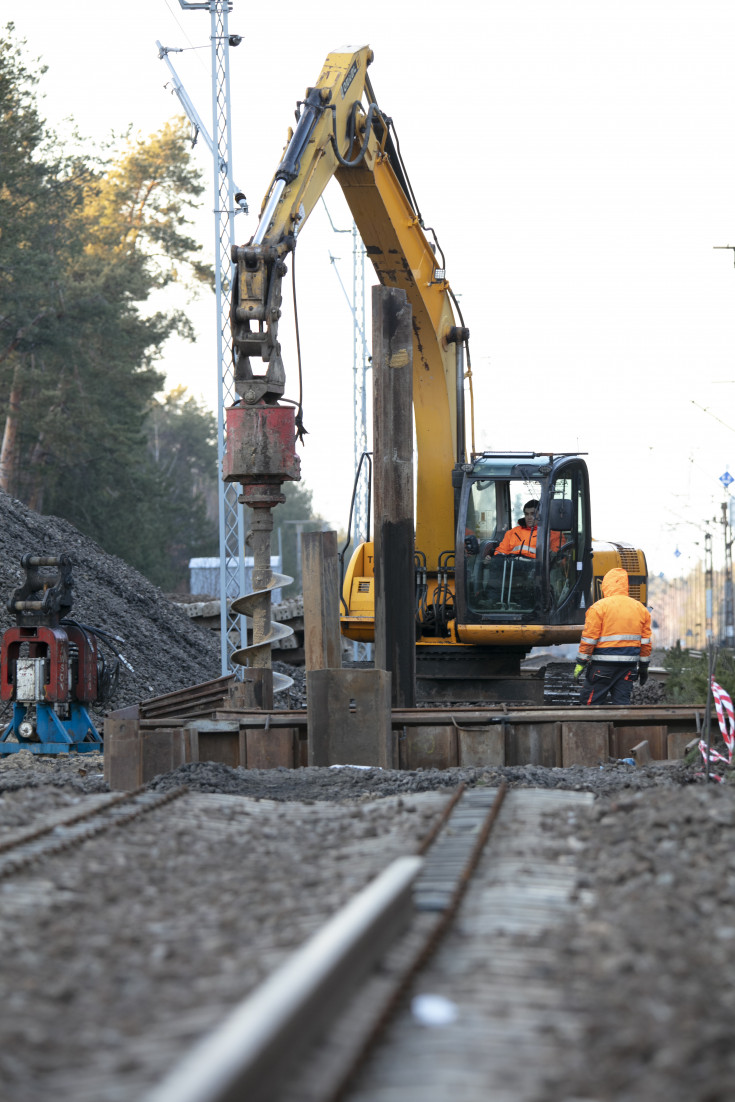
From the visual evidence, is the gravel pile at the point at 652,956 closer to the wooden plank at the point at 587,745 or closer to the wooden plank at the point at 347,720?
the wooden plank at the point at 347,720

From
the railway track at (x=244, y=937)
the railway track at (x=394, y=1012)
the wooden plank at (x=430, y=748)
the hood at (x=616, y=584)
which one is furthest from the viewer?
the hood at (x=616, y=584)

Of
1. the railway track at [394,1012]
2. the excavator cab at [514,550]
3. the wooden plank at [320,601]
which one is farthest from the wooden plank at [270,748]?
the railway track at [394,1012]

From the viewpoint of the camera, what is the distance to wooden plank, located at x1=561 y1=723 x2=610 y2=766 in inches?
392

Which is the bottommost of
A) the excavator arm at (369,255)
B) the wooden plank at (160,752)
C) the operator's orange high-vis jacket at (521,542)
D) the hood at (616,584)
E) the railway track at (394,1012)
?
the railway track at (394,1012)

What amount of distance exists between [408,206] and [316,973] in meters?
11.2

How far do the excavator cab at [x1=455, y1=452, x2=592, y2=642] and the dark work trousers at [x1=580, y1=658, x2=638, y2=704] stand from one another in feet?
4.36

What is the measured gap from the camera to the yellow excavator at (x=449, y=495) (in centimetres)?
1274

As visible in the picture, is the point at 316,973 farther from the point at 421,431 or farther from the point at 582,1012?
the point at 421,431

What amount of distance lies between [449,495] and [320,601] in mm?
4107

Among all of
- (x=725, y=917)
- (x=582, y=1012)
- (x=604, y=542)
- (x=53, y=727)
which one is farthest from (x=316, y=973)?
(x=604, y=542)

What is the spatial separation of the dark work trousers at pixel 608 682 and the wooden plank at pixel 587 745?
2337 mm

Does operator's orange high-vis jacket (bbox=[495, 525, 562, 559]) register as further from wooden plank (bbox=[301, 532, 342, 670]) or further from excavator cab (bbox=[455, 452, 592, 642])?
wooden plank (bbox=[301, 532, 342, 670])

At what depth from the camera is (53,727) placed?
1279cm

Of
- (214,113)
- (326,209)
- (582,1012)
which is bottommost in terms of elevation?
(582,1012)
